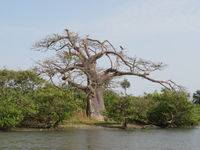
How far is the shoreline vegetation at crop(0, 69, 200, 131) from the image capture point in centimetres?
2259

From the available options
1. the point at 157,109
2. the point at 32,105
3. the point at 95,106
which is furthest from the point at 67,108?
the point at 157,109

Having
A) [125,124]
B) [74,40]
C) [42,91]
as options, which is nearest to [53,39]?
[74,40]

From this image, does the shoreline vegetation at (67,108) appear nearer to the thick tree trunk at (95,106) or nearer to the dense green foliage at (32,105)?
the dense green foliage at (32,105)

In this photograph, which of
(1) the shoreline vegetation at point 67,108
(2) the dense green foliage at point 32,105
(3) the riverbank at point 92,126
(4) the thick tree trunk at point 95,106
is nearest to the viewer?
(2) the dense green foliage at point 32,105

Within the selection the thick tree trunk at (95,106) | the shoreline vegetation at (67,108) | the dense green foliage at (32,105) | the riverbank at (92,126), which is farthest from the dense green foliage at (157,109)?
the dense green foliage at (32,105)

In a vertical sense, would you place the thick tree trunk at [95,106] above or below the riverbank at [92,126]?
above

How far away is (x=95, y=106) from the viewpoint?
28391mm

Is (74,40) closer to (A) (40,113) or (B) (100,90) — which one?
(B) (100,90)

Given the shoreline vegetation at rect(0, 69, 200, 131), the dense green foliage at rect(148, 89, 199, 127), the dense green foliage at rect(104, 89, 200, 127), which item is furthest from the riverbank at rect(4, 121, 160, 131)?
the dense green foliage at rect(148, 89, 199, 127)

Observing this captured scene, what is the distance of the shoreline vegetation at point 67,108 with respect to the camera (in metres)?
22.6

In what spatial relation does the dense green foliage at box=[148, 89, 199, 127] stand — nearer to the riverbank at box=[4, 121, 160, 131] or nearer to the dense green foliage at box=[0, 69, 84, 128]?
the riverbank at box=[4, 121, 160, 131]

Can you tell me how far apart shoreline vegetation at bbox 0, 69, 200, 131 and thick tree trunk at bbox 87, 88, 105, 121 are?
0.61 m

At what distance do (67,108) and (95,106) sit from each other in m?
5.80

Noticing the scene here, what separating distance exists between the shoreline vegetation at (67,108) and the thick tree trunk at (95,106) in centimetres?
61
